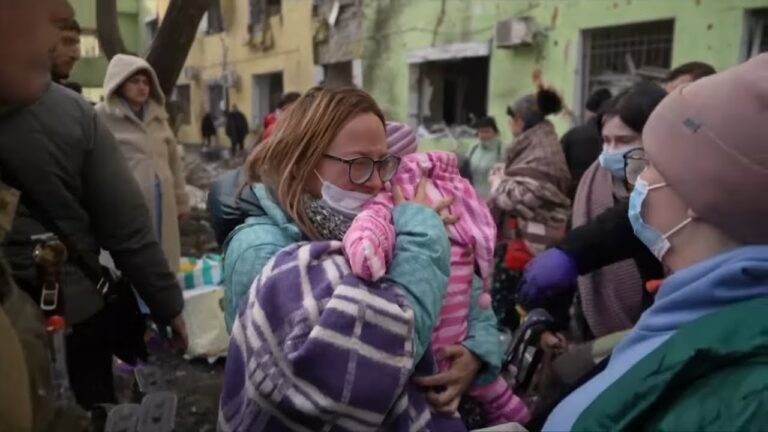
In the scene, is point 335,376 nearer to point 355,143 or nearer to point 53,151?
point 355,143

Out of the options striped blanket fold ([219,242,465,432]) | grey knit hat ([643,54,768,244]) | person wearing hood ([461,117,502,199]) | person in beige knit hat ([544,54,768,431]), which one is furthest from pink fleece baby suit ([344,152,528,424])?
person wearing hood ([461,117,502,199])

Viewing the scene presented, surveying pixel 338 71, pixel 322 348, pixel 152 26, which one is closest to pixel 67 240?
pixel 322 348

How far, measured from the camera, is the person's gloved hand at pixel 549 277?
7.54 feet

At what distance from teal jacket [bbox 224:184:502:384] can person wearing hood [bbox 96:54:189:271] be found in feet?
5.56

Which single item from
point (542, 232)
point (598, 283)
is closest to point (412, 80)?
point (542, 232)

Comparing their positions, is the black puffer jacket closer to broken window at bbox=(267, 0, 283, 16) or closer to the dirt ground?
the dirt ground

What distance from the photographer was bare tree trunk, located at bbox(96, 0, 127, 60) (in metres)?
2.02

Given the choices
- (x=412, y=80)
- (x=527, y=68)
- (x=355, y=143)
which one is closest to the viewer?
(x=355, y=143)

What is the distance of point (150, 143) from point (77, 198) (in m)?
1.92

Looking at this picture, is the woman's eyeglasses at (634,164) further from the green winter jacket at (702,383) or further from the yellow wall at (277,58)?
the yellow wall at (277,58)

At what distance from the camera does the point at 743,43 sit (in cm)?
733

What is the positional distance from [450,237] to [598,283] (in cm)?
144

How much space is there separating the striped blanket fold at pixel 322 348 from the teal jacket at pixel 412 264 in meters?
0.05

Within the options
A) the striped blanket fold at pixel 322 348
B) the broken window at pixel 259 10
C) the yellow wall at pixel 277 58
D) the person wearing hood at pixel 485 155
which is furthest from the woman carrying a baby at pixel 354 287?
the yellow wall at pixel 277 58
